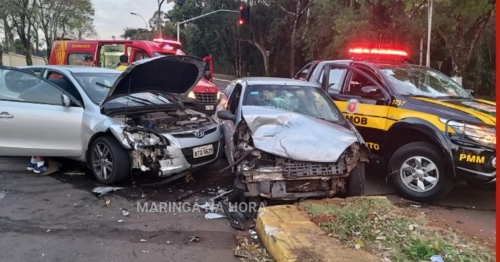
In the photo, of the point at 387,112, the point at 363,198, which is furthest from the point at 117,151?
the point at 387,112

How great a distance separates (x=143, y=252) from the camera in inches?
156

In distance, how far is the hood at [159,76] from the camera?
5.88 meters

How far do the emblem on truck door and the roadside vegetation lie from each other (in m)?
1.99

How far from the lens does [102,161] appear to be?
5.91 metres

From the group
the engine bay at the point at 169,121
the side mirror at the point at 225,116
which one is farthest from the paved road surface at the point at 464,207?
the engine bay at the point at 169,121

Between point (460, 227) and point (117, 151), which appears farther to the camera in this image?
point (117, 151)

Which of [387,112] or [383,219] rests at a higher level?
[387,112]

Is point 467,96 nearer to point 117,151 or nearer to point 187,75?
point 187,75

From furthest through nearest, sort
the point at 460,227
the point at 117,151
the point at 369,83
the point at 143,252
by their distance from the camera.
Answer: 1. the point at 369,83
2. the point at 117,151
3. the point at 460,227
4. the point at 143,252

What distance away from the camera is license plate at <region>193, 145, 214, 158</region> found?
228 inches

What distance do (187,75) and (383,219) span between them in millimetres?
3791

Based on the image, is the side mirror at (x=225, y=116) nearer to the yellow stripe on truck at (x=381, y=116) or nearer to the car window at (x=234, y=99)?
the car window at (x=234, y=99)

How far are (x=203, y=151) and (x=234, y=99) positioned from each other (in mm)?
1034

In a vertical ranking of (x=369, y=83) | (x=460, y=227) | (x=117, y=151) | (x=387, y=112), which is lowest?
(x=460, y=227)
